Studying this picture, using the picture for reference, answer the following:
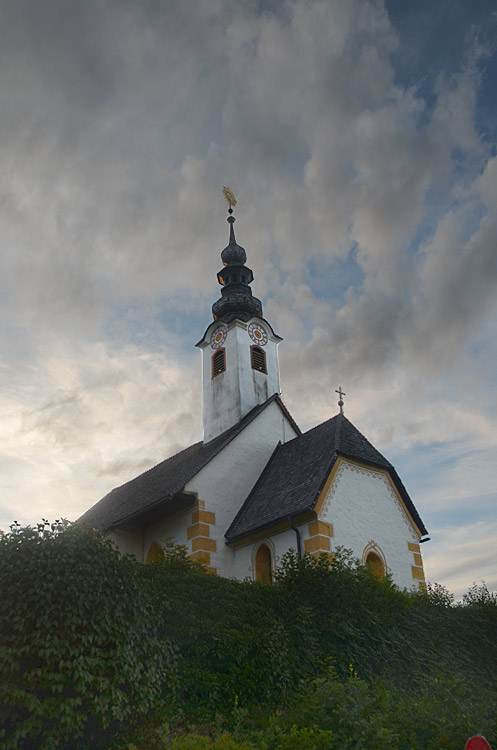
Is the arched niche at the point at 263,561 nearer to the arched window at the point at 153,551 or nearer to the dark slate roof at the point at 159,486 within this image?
the dark slate roof at the point at 159,486

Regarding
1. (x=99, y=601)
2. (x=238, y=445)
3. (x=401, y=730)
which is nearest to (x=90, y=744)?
(x=99, y=601)

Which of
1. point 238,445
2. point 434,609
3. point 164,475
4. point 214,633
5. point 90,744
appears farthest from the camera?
point 164,475

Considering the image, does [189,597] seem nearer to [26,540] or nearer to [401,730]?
[26,540]

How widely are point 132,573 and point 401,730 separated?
4.32 metres

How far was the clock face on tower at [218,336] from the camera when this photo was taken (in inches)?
1040

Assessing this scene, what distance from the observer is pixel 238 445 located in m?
21.7

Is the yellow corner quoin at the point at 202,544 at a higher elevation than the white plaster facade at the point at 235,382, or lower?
lower

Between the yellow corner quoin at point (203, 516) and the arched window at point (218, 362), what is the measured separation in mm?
7867

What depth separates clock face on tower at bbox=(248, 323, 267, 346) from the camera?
86.3 ft

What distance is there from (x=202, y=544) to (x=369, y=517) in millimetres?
5076

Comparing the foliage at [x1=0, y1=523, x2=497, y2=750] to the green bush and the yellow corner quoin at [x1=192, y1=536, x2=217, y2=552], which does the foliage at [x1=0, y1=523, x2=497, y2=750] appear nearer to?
the green bush

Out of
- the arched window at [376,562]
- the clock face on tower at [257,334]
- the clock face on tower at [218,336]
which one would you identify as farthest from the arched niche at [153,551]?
the clock face on tower at [257,334]

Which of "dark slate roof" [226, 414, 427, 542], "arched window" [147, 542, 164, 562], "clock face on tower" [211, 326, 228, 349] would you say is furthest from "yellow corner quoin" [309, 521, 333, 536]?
"clock face on tower" [211, 326, 228, 349]

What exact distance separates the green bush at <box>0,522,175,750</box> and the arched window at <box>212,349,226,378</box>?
17.1 metres
